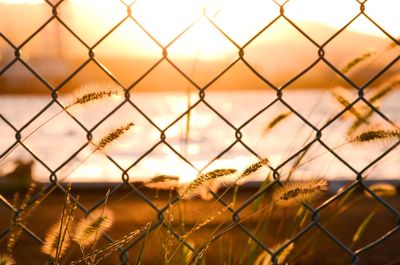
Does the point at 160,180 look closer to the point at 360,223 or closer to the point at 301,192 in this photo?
the point at 301,192

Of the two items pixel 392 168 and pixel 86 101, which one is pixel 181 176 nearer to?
pixel 86 101

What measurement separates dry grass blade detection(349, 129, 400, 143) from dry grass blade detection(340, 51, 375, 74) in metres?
0.35

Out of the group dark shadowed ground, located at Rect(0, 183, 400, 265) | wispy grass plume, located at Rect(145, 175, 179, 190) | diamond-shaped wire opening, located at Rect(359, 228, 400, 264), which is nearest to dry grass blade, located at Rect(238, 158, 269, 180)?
wispy grass plume, located at Rect(145, 175, 179, 190)

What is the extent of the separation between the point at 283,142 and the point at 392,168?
13.7 ft

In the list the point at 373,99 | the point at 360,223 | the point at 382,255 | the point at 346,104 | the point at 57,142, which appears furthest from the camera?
the point at 57,142

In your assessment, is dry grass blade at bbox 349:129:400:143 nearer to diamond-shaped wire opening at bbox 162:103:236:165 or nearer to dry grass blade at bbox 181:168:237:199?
dry grass blade at bbox 181:168:237:199

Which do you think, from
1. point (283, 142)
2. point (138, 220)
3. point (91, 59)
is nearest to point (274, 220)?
point (138, 220)

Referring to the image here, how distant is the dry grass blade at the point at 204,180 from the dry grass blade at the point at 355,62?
0.58 m

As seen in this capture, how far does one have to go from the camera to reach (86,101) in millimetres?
1652

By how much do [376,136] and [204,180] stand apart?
15.0 inches

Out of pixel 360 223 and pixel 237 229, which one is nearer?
pixel 237 229

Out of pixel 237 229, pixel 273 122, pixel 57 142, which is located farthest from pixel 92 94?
pixel 57 142

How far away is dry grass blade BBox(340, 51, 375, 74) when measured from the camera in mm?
2088

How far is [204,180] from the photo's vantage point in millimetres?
1616
